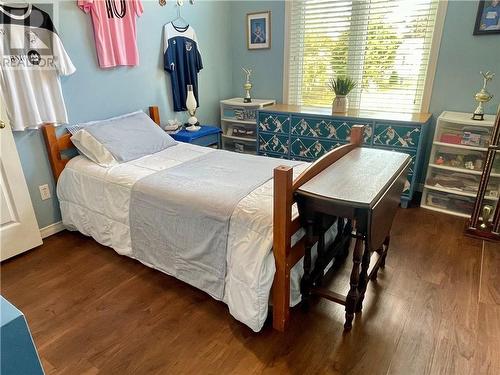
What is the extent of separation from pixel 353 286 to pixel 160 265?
3.85ft

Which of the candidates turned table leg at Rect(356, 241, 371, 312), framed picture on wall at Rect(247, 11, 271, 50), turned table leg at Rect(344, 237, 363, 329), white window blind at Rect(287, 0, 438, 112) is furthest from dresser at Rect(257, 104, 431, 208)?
turned table leg at Rect(344, 237, 363, 329)

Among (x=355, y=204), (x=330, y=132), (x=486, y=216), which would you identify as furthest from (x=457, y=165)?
(x=355, y=204)

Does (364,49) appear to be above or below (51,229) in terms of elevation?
above

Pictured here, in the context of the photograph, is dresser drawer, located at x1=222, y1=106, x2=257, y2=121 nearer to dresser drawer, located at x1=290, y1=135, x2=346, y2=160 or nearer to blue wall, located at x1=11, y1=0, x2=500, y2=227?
blue wall, located at x1=11, y1=0, x2=500, y2=227

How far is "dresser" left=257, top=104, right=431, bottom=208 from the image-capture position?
9.30 ft

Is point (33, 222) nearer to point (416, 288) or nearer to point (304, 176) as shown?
point (304, 176)

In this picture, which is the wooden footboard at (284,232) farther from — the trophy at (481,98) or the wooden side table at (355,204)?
the trophy at (481,98)

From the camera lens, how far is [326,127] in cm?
319

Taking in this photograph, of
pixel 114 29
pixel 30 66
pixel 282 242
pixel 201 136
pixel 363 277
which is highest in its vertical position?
pixel 114 29

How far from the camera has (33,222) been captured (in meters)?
2.40

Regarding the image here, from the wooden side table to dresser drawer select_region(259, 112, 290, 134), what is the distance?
154 cm

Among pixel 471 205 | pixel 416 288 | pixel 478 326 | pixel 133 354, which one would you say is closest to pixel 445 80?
pixel 471 205

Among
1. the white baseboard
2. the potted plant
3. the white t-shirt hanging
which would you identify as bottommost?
the white baseboard

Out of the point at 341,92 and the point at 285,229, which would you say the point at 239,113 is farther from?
the point at 285,229
